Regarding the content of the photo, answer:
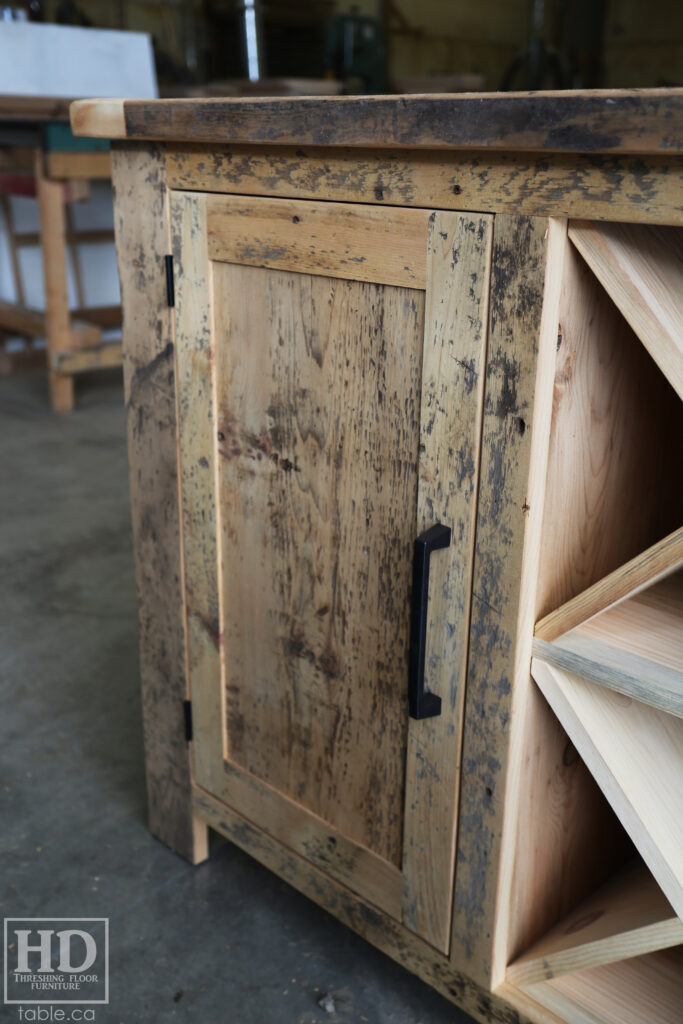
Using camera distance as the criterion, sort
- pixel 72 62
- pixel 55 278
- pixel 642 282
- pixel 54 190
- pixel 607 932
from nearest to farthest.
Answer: pixel 642 282, pixel 607 932, pixel 54 190, pixel 55 278, pixel 72 62

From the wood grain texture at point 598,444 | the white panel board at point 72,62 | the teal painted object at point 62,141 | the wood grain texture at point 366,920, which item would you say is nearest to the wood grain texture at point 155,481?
the wood grain texture at point 366,920

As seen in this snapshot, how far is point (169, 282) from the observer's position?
1343mm

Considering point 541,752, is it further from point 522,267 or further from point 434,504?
point 522,267

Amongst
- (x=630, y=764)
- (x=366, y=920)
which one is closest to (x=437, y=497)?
(x=630, y=764)

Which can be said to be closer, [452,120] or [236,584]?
[452,120]

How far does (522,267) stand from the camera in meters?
0.92

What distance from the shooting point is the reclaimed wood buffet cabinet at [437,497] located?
0.93m

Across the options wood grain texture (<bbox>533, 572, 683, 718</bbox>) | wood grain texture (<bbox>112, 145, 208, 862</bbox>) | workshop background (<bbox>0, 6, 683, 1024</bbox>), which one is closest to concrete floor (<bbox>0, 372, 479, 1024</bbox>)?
workshop background (<bbox>0, 6, 683, 1024</bbox>)

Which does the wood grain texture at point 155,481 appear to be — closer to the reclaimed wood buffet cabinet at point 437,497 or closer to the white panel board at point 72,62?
the reclaimed wood buffet cabinet at point 437,497

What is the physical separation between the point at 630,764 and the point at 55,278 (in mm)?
3739

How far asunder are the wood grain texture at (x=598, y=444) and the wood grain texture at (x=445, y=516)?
0.09m

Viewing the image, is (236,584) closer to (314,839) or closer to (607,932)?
(314,839)

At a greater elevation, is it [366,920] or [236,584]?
[236,584]

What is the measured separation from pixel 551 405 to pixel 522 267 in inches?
5.7
